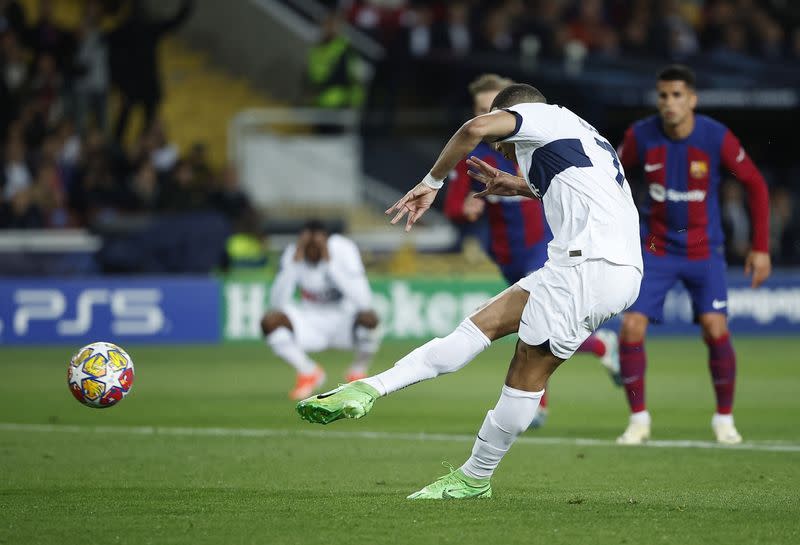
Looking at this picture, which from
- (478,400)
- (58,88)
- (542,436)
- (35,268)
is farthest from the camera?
(58,88)

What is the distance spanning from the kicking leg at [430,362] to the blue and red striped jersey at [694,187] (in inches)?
103

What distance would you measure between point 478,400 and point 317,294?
2.23 m

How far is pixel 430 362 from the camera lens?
675 cm

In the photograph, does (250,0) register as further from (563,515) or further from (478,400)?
(563,515)

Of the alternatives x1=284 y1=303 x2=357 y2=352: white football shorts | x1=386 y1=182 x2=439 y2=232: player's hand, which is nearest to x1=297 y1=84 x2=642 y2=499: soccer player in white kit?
x1=386 y1=182 x2=439 y2=232: player's hand

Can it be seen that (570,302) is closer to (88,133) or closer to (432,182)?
(432,182)

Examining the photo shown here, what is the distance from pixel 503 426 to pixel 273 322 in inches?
250

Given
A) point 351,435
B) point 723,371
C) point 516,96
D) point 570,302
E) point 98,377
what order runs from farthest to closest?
point 351,435 → point 723,371 → point 98,377 → point 516,96 → point 570,302

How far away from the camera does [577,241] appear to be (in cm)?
658

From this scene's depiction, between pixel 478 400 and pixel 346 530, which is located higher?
pixel 346 530

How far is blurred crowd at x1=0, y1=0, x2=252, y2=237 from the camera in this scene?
19406mm

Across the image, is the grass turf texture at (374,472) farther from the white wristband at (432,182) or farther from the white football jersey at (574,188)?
the white wristband at (432,182)

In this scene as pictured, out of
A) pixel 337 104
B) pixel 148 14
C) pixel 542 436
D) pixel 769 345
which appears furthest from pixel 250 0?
pixel 542 436

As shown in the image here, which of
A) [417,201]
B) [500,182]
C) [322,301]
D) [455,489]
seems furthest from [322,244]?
[417,201]
